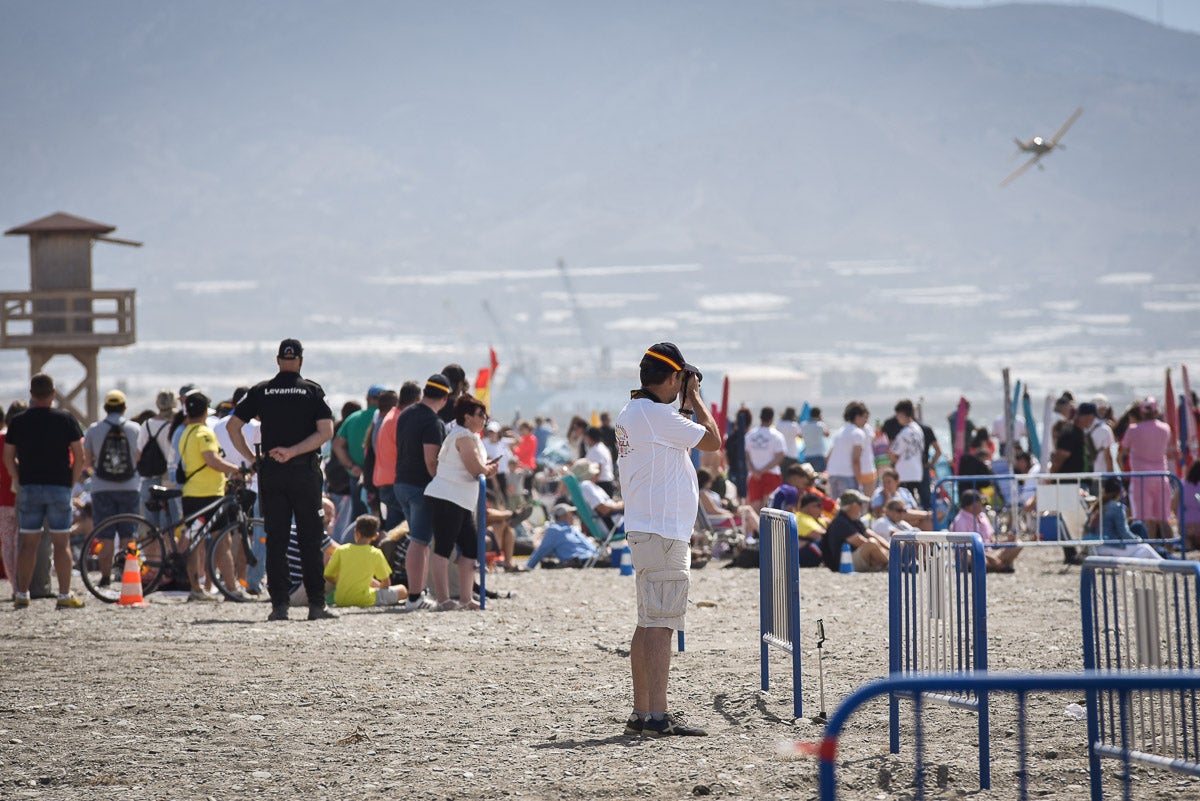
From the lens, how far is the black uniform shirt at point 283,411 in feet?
30.5

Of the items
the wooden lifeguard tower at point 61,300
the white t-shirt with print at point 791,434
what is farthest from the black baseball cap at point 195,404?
the wooden lifeguard tower at point 61,300

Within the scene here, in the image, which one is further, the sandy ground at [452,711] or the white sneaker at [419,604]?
the white sneaker at [419,604]

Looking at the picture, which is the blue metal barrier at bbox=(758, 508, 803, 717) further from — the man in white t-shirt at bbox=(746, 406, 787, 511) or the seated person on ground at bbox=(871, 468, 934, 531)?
the man in white t-shirt at bbox=(746, 406, 787, 511)

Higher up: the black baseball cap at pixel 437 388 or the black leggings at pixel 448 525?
the black baseball cap at pixel 437 388

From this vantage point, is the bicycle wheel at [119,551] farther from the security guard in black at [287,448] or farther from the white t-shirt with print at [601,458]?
the white t-shirt with print at [601,458]

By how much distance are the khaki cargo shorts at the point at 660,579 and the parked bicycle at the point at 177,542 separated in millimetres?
5016

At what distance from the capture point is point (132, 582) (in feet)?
34.4

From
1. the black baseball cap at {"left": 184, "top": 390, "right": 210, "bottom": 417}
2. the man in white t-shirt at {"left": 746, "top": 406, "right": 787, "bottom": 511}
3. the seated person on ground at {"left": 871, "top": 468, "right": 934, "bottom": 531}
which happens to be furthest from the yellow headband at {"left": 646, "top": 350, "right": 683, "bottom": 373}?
the man in white t-shirt at {"left": 746, "top": 406, "right": 787, "bottom": 511}

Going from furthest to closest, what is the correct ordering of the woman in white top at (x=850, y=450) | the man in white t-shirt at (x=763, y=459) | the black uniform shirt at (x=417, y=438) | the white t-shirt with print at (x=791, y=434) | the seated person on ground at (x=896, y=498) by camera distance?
1. the white t-shirt with print at (x=791, y=434)
2. the man in white t-shirt at (x=763, y=459)
3. the woman in white top at (x=850, y=450)
4. the seated person on ground at (x=896, y=498)
5. the black uniform shirt at (x=417, y=438)

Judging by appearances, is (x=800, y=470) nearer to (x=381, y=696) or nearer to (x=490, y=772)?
(x=381, y=696)

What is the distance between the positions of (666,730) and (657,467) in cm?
95

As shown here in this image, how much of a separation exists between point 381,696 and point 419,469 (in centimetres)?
331

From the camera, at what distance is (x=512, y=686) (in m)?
7.29

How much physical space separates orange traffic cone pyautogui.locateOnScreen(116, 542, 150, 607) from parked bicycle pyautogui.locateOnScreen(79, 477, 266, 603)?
0.51 feet
